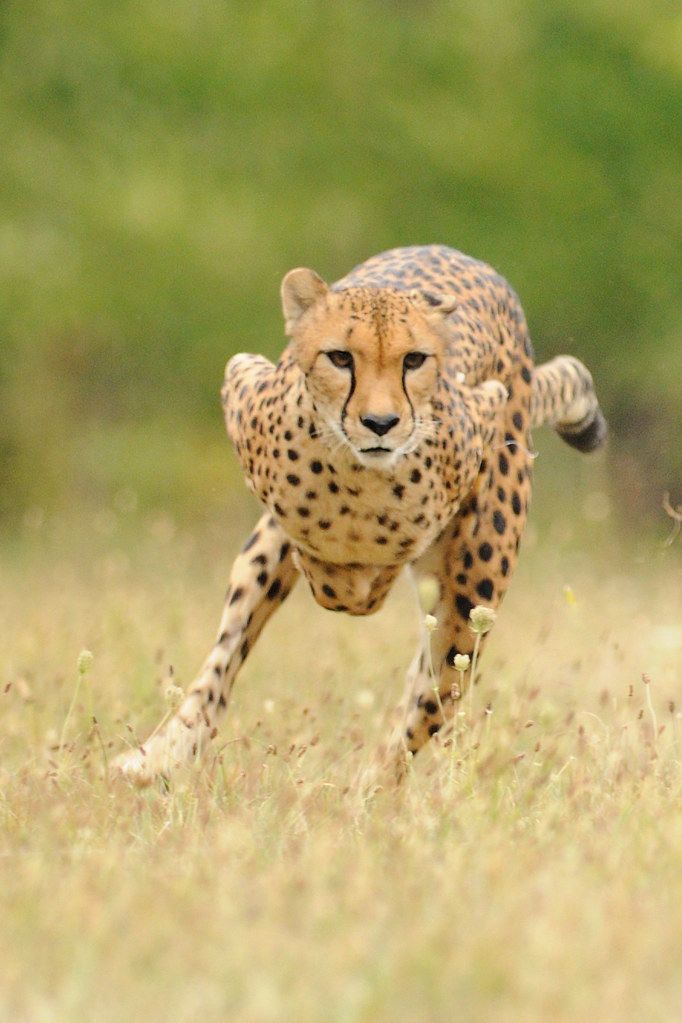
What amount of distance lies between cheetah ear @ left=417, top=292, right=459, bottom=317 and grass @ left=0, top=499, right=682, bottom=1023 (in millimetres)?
884

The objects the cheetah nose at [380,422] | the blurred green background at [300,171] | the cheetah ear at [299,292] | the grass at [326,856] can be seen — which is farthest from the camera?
the blurred green background at [300,171]

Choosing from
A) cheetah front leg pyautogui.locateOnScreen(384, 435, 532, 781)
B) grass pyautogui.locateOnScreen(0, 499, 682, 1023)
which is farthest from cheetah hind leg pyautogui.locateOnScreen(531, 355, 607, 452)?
grass pyautogui.locateOnScreen(0, 499, 682, 1023)

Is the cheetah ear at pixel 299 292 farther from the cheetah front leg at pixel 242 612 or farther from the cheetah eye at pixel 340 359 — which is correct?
the cheetah front leg at pixel 242 612

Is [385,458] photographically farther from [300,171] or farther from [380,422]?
[300,171]

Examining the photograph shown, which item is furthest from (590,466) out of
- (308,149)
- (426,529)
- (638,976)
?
(638,976)

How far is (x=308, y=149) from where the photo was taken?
10.8m

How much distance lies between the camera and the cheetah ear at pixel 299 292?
139 inches

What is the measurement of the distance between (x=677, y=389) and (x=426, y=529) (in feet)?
24.4

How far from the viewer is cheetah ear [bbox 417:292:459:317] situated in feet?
11.8

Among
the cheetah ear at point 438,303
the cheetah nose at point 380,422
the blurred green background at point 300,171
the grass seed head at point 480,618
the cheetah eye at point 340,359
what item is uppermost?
the cheetah ear at point 438,303

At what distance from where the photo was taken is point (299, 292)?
11.7 feet

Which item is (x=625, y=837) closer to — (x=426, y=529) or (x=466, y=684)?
Answer: (x=426, y=529)

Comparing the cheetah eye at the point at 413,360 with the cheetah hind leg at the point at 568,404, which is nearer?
the cheetah eye at the point at 413,360

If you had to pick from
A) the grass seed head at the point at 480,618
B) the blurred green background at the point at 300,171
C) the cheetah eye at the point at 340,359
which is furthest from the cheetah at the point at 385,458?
the blurred green background at the point at 300,171
